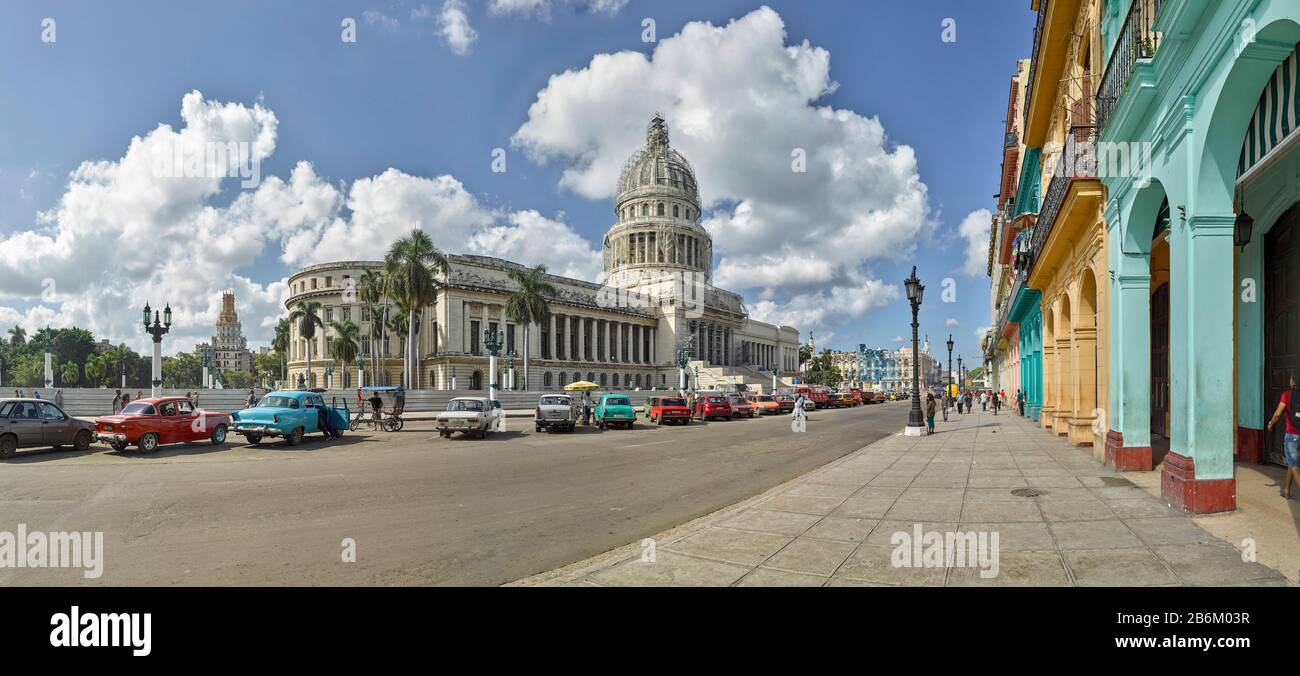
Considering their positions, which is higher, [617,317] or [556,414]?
[617,317]

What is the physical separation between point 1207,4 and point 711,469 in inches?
408

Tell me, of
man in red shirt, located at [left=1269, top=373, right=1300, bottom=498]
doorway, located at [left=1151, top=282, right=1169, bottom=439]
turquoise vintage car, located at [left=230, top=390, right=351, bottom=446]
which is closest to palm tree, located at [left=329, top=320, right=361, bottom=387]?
turquoise vintage car, located at [left=230, top=390, right=351, bottom=446]

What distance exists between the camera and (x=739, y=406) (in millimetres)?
34250

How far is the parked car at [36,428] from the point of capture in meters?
13.8

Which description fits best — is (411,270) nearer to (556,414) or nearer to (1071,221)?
(556,414)

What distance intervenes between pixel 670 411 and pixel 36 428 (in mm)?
21233

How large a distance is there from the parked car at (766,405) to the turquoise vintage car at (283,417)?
84.7 ft

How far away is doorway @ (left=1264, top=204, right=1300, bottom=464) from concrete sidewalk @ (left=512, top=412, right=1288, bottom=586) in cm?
269

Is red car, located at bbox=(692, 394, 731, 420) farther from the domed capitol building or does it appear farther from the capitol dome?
the capitol dome

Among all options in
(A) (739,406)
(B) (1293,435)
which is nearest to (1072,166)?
(B) (1293,435)

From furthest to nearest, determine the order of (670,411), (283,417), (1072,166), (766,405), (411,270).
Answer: (411,270) < (766,405) < (670,411) < (283,417) < (1072,166)

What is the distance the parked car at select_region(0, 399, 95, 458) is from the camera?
13.8m

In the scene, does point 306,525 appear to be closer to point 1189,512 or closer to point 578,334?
point 1189,512
